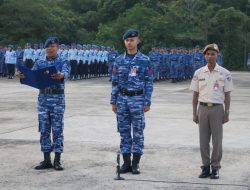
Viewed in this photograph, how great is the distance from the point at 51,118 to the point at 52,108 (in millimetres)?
157

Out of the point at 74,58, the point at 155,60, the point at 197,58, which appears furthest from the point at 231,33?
the point at 74,58

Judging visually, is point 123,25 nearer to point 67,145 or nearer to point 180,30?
point 180,30

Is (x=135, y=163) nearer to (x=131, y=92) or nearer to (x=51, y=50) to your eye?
(x=131, y=92)

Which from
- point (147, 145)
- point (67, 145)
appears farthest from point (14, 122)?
point (147, 145)

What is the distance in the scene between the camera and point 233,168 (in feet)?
26.2

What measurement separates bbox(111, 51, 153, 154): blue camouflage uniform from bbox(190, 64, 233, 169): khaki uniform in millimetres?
694

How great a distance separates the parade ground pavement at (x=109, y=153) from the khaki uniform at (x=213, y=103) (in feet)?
1.60

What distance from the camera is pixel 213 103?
738cm

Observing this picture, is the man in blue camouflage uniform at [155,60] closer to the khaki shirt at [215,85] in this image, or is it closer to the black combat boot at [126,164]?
the black combat boot at [126,164]

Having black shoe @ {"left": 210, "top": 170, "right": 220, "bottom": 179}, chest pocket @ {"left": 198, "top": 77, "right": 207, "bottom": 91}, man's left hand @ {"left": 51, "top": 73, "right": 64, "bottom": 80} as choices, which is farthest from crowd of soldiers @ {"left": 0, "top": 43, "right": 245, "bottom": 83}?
black shoe @ {"left": 210, "top": 170, "right": 220, "bottom": 179}

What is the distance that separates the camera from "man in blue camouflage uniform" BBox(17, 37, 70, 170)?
26.0 ft

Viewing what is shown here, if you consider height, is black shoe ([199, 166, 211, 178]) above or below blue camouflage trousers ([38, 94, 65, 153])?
below

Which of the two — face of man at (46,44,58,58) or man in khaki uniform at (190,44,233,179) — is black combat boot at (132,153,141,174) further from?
face of man at (46,44,58,58)

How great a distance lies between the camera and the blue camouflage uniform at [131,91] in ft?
24.7
